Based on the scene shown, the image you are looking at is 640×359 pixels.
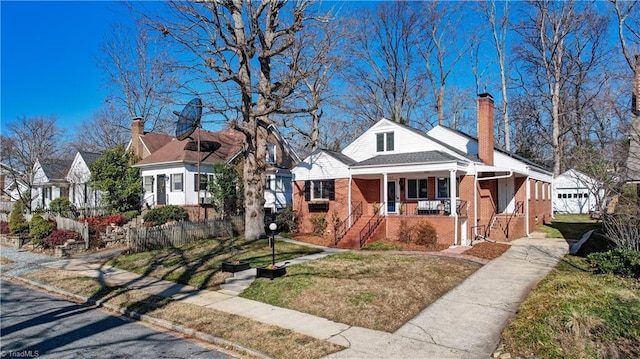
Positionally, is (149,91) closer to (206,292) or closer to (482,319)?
(206,292)

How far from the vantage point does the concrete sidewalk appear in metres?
6.47

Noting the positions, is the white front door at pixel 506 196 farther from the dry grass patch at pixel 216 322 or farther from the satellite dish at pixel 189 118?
the dry grass patch at pixel 216 322

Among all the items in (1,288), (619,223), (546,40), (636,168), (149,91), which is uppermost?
(546,40)

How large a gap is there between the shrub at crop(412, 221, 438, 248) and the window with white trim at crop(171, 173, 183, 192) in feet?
53.3

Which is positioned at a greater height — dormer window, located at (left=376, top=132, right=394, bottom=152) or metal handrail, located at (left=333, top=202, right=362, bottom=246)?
dormer window, located at (left=376, top=132, right=394, bottom=152)

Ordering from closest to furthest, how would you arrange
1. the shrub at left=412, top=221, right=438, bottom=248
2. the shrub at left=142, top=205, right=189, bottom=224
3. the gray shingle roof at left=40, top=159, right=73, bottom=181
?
1. the shrub at left=412, top=221, right=438, bottom=248
2. the shrub at left=142, top=205, right=189, bottom=224
3. the gray shingle roof at left=40, top=159, right=73, bottom=181

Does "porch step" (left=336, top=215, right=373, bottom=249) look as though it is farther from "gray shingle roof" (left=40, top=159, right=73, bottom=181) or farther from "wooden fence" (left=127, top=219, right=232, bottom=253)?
"gray shingle roof" (left=40, top=159, right=73, bottom=181)

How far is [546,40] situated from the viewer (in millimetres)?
35688

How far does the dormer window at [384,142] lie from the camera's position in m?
22.0

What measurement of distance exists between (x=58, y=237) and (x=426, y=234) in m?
15.9

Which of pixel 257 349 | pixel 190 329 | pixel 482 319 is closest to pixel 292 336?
pixel 257 349

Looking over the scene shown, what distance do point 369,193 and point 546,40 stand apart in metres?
25.6

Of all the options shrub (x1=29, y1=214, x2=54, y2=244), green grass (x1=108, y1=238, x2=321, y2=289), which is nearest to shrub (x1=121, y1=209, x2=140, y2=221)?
shrub (x1=29, y1=214, x2=54, y2=244)

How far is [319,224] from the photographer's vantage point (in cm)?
2123
